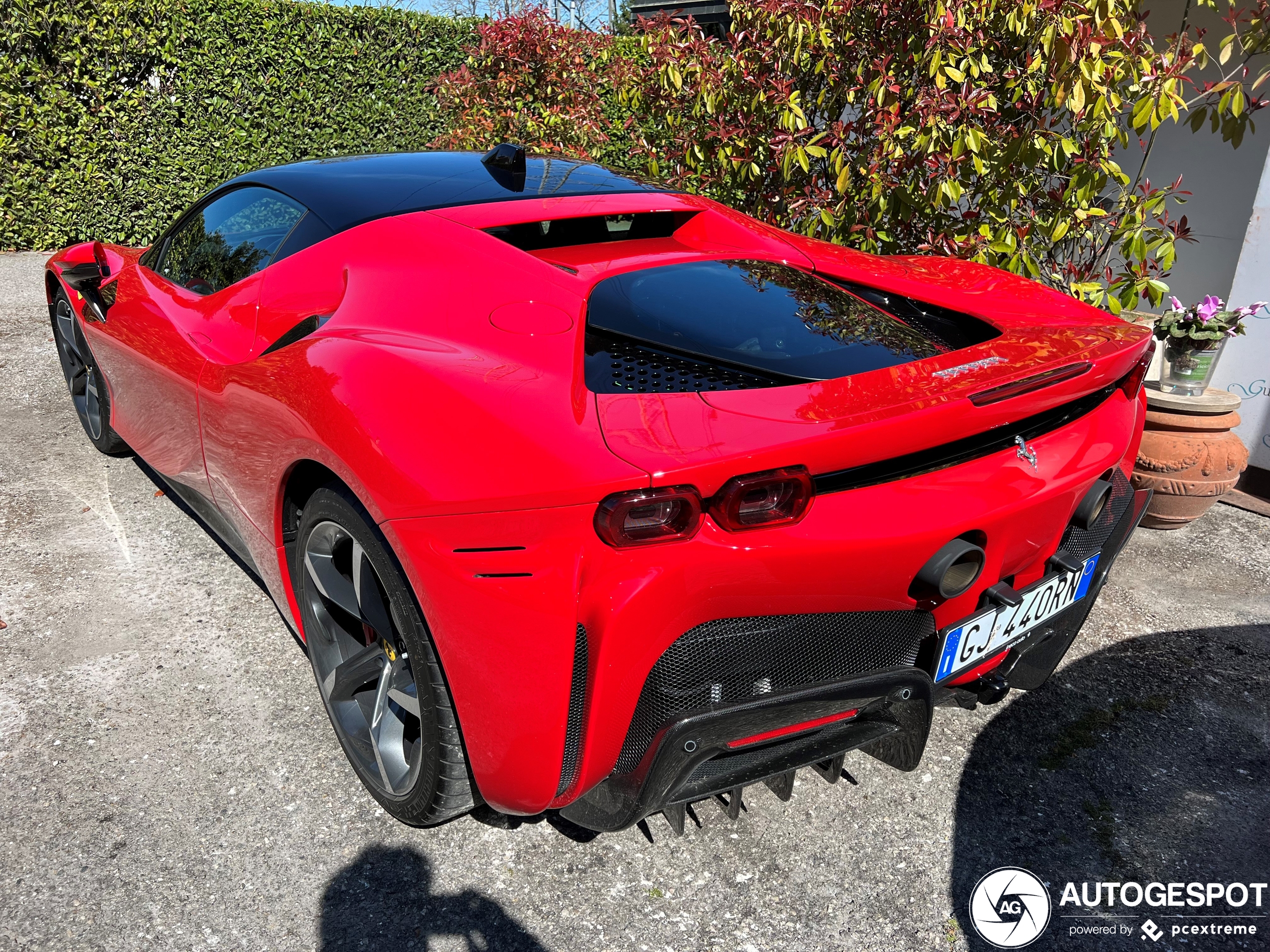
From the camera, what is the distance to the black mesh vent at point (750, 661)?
1.61 metres

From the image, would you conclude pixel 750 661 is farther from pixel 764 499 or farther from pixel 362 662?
pixel 362 662

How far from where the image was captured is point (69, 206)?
339 inches

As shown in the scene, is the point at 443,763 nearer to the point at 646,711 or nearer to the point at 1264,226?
the point at 646,711

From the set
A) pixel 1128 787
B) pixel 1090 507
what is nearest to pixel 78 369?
pixel 1090 507

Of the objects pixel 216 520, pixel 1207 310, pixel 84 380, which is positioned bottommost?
pixel 84 380

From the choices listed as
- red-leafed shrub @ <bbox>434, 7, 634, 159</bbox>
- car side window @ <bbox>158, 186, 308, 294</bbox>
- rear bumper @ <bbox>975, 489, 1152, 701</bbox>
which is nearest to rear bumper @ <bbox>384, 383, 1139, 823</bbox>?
rear bumper @ <bbox>975, 489, 1152, 701</bbox>

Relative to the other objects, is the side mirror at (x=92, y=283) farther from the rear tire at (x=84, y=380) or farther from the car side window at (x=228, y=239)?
the car side window at (x=228, y=239)

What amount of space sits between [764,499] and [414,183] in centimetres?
163

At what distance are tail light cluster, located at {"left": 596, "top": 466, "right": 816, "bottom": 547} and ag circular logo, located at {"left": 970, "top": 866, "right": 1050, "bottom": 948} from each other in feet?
3.37

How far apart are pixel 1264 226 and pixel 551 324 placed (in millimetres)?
3846

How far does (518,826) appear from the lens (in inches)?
83.8

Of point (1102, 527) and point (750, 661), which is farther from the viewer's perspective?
point (1102, 527)

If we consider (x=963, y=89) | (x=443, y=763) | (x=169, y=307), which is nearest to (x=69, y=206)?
(x=169, y=307)

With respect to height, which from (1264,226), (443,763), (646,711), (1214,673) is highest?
(1264,226)
